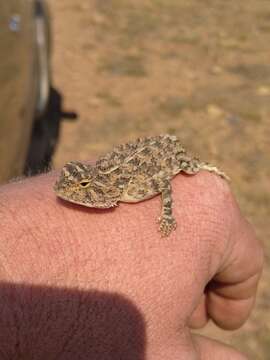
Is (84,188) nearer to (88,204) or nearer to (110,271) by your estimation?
(88,204)

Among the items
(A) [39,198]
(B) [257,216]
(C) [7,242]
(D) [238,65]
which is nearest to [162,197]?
(A) [39,198]

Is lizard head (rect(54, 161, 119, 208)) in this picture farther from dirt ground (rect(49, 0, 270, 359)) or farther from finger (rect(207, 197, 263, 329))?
dirt ground (rect(49, 0, 270, 359))

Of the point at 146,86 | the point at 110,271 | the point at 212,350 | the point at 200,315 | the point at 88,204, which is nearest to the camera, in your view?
the point at 110,271

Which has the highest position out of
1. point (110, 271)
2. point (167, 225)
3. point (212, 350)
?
point (167, 225)

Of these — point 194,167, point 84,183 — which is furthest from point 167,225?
point 194,167

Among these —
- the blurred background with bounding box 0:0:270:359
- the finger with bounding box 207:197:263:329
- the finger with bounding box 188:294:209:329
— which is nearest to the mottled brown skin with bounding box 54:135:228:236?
the finger with bounding box 207:197:263:329

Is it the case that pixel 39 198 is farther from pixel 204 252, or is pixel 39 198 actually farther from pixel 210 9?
pixel 210 9

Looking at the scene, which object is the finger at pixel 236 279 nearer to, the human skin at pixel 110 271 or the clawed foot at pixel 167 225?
the human skin at pixel 110 271
